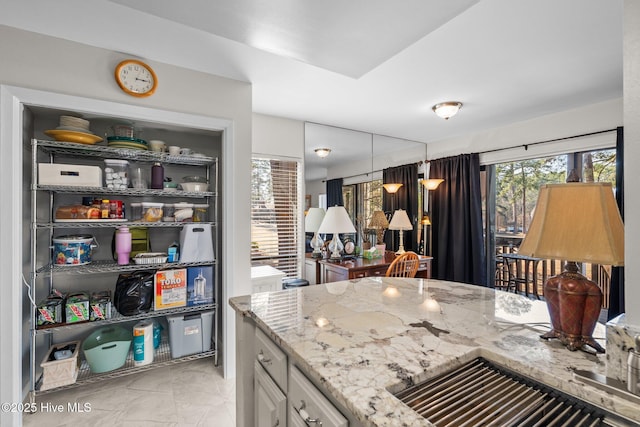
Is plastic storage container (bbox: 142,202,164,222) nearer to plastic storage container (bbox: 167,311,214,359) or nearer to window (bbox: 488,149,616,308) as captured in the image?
plastic storage container (bbox: 167,311,214,359)

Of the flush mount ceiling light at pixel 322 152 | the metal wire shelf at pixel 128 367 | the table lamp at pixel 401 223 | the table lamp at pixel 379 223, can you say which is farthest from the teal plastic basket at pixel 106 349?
the table lamp at pixel 401 223

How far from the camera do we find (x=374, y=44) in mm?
1702

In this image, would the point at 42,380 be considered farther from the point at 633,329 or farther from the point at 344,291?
the point at 633,329

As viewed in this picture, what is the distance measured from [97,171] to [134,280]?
84 cm

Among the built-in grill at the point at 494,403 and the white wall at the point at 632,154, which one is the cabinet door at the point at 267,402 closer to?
the built-in grill at the point at 494,403

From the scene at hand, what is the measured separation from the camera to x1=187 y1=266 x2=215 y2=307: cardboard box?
2.42m

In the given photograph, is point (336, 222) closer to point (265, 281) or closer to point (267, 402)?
point (265, 281)

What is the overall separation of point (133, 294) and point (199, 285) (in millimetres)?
465

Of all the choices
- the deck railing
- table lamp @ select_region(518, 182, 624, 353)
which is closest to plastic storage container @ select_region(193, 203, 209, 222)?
table lamp @ select_region(518, 182, 624, 353)

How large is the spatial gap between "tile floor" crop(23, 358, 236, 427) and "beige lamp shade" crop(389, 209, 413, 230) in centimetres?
284

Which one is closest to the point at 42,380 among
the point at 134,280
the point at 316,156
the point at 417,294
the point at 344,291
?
the point at 134,280

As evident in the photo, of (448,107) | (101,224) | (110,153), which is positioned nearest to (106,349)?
(101,224)

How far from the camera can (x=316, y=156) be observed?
3.86m

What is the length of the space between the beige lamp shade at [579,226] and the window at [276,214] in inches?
111
